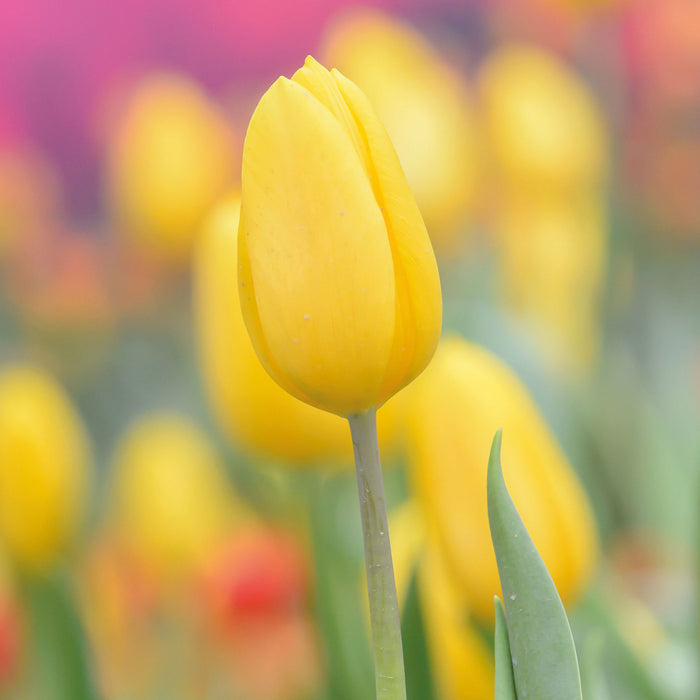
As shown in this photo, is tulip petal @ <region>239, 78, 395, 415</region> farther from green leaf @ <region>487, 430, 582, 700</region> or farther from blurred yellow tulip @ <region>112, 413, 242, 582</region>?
blurred yellow tulip @ <region>112, 413, 242, 582</region>

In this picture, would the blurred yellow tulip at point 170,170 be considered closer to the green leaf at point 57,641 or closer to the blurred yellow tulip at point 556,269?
the blurred yellow tulip at point 556,269

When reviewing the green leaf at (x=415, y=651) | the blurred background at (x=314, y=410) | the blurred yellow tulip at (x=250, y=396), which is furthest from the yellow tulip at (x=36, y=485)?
the green leaf at (x=415, y=651)

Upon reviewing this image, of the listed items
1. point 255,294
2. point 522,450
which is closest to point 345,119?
point 255,294

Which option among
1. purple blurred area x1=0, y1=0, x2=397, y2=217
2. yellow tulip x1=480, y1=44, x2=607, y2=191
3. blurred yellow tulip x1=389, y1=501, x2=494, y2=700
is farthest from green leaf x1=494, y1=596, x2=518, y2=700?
purple blurred area x1=0, y1=0, x2=397, y2=217

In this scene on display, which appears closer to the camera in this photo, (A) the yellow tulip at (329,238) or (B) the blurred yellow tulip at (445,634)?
(A) the yellow tulip at (329,238)

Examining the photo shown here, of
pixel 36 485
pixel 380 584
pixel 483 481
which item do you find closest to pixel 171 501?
pixel 36 485

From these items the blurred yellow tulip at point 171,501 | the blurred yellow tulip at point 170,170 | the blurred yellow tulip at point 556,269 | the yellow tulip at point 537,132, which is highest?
the blurred yellow tulip at point 170,170
